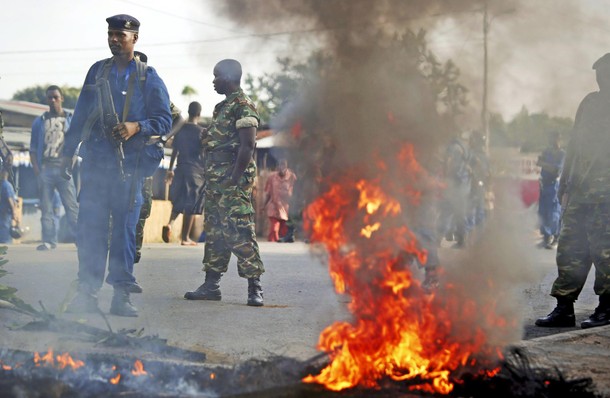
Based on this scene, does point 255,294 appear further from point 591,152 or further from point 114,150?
point 591,152

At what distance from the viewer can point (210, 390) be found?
4.10 m

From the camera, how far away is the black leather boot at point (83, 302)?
618 centimetres

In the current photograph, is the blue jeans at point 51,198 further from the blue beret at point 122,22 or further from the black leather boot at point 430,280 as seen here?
the black leather boot at point 430,280

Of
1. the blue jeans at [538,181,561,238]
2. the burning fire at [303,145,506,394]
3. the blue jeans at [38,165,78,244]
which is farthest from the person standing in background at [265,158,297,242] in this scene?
the burning fire at [303,145,506,394]

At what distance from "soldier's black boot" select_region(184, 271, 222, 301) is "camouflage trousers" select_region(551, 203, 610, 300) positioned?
2.66m

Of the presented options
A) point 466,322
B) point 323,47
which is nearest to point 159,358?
point 466,322

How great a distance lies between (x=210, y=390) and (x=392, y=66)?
2073 millimetres

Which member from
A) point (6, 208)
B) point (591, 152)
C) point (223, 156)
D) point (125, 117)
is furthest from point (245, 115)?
point (6, 208)

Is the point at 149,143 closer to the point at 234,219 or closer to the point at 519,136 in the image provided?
the point at 234,219

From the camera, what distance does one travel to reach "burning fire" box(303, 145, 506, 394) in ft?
14.3

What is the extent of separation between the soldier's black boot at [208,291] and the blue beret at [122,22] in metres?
2.13

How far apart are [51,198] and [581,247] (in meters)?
7.52

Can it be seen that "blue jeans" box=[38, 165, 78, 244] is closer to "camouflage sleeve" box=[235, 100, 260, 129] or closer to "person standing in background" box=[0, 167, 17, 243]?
"person standing in background" box=[0, 167, 17, 243]

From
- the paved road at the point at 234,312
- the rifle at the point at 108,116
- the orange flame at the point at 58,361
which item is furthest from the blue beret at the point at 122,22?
the orange flame at the point at 58,361
